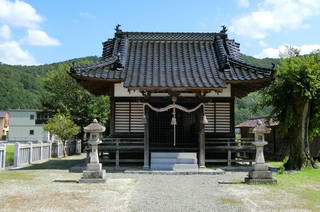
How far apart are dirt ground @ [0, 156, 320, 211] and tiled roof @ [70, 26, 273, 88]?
5067mm

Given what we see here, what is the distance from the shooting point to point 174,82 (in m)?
15.2

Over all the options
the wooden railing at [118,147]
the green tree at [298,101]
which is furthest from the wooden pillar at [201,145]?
the green tree at [298,101]

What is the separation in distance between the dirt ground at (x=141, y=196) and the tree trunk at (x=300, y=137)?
5.52 m

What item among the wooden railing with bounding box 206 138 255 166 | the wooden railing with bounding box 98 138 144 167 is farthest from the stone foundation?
the wooden railing with bounding box 206 138 255 166

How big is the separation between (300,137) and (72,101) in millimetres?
23713

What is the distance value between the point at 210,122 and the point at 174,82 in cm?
343

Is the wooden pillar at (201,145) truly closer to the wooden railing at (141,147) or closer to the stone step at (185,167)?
the wooden railing at (141,147)

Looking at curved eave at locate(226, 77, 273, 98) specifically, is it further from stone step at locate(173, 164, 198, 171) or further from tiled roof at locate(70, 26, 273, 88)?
stone step at locate(173, 164, 198, 171)

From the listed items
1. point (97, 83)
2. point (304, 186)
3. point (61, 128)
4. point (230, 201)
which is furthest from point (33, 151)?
point (304, 186)

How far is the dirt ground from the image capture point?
7664 millimetres

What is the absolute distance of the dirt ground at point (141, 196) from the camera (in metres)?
7.66

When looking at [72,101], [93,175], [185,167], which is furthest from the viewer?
[72,101]

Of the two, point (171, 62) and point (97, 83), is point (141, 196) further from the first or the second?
point (171, 62)

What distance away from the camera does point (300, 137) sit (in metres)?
15.8
